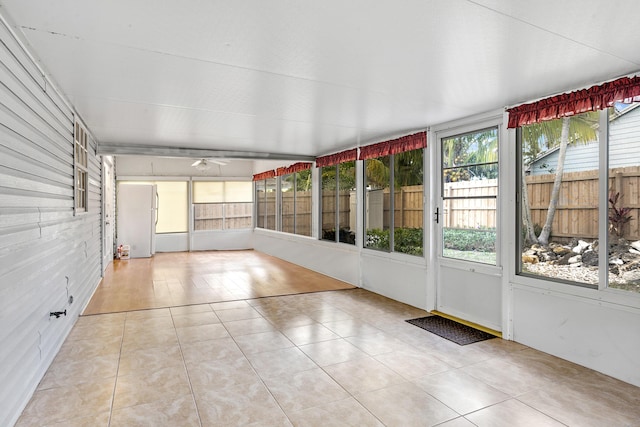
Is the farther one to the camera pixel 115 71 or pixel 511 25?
pixel 115 71

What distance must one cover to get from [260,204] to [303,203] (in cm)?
301

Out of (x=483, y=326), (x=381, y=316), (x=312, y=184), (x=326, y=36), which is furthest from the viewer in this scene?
(x=312, y=184)

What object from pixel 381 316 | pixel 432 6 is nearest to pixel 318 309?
pixel 381 316

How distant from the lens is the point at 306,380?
2779 mm

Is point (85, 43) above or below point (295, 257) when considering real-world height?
above

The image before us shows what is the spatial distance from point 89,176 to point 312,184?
3799mm

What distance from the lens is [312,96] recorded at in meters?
3.36

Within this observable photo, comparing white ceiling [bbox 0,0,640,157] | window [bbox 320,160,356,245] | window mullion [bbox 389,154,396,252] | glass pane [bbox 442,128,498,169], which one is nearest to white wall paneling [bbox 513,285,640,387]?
glass pane [bbox 442,128,498,169]

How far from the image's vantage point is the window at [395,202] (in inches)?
189

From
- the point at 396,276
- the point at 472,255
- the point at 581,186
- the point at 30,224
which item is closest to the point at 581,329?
the point at 581,186

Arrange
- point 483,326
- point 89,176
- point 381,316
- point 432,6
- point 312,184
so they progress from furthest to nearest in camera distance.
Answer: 1. point 312,184
2. point 89,176
3. point 381,316
4. point 483,326
5. point 432,6

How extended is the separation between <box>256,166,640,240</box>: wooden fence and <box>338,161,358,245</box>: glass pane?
0.11 feet

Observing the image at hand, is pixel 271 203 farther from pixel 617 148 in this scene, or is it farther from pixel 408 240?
pixel 617 148

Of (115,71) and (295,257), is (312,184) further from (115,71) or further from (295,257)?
(115,71)
